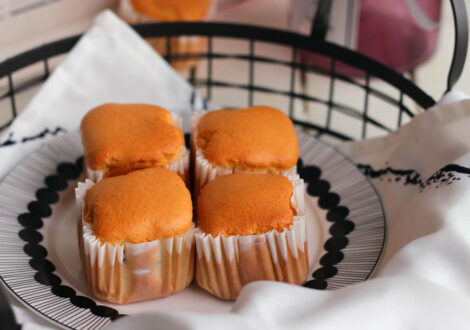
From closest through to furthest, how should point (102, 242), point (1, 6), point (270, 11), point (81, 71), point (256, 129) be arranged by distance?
point (102, 242)
point (256, 129)
point (81, 71)
point (1, 6)
point (270, 11)

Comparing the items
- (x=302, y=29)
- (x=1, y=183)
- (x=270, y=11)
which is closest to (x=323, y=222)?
(x=1, y=183)

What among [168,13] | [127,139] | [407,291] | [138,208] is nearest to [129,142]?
[127,139]

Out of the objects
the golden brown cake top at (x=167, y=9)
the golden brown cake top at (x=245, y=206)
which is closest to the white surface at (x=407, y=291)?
the golden brown cake top at (x=245, y=206)

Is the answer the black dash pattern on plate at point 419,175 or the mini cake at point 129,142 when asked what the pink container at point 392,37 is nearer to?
the black dash pattern on plate at point 419,175

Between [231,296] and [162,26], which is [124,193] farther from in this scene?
[162,26]

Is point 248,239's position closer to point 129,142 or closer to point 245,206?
point 245,206

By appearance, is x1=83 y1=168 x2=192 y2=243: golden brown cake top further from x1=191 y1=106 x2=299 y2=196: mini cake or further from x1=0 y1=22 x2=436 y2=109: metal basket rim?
x1=0 y1=22 x2=436 y2=109: metal basket rim

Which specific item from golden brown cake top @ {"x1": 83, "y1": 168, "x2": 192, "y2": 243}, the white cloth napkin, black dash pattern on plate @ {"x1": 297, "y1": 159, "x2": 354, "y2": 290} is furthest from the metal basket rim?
golden brown cake top @ {"x1": 83, "y1": 168, "x2": 192, "y2": 243}
